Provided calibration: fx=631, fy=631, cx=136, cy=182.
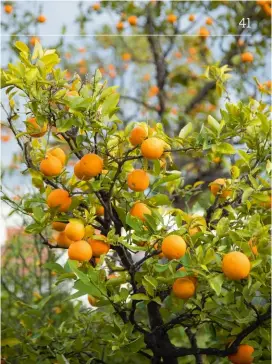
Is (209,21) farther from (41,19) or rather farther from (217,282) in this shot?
(217,282)

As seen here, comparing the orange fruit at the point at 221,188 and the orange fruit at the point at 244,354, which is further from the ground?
the orange fruit at the point at 221,188

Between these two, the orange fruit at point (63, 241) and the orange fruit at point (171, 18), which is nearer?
the orange fruit at point (63, 241)

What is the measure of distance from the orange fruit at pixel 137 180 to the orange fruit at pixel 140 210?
0.14ft

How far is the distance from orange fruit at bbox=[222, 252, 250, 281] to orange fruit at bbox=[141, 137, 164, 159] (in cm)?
27

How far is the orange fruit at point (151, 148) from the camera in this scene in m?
1.41

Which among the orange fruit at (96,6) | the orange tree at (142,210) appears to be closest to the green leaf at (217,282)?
the orange tree at (142,210)

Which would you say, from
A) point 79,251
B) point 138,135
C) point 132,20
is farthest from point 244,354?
point 132,20

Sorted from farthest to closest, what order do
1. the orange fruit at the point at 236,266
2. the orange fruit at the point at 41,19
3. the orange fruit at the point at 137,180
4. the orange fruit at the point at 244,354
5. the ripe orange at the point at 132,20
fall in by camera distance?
1. the ripe orange at the point at 132,20
2. the orange fruit at the point at 41,19
3. the orange fruit at the point at 244,354
4. the orange fruit at the point at 137,180
5. the orange fruit at the point at 236,266

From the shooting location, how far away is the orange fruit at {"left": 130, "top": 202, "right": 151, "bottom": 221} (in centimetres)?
148

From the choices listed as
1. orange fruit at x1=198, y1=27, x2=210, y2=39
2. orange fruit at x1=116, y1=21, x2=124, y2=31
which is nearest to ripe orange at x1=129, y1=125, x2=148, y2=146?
orange fruit at x1=116, y1=21, x2=124, y2=31

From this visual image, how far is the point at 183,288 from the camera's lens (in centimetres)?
144

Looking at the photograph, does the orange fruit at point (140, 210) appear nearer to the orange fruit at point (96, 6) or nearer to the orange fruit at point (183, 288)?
the orange fruit at point (183, 288)

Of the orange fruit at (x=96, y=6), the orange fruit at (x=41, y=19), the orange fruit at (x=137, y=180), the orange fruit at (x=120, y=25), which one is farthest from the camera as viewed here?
the orange fruit at (x=96, y=6)

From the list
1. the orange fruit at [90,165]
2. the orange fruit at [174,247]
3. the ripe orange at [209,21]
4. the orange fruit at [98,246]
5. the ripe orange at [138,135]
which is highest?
the ripe orange at [209,21]
